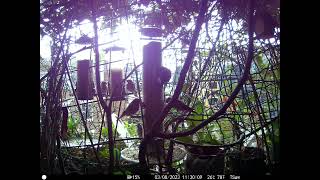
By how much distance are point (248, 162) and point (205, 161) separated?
5.4 inches

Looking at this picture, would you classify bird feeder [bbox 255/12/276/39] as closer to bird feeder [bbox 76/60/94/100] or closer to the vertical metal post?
the vertical metal post

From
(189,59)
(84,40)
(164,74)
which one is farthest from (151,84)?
(84,40)

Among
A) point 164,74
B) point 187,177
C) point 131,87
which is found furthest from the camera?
point 131,87

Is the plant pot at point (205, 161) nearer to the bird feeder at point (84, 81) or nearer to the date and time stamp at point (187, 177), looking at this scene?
the date and time stamp at point (187, 177)

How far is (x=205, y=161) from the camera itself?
81 cm

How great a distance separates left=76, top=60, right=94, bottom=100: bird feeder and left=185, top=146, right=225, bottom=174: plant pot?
1.41 ft

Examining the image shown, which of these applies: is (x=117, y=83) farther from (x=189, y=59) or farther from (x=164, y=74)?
(x=189, y=59)

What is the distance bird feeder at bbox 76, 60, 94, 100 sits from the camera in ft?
2.96

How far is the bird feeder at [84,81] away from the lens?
0.90 m

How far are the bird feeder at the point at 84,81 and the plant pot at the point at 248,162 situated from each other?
1.85ft

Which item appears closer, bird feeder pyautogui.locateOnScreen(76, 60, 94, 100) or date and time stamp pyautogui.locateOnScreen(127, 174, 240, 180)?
date and time stamp pyautogui.locateOnScreen(127, 174, 240, 180)

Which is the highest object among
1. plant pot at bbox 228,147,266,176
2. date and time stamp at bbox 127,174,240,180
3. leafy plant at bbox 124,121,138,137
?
leafy plant at bbox 124,121,138,137

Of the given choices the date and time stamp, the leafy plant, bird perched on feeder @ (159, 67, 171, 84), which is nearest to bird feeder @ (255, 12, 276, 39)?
bird perched on feeder @ (159, 67, 171, 84)
